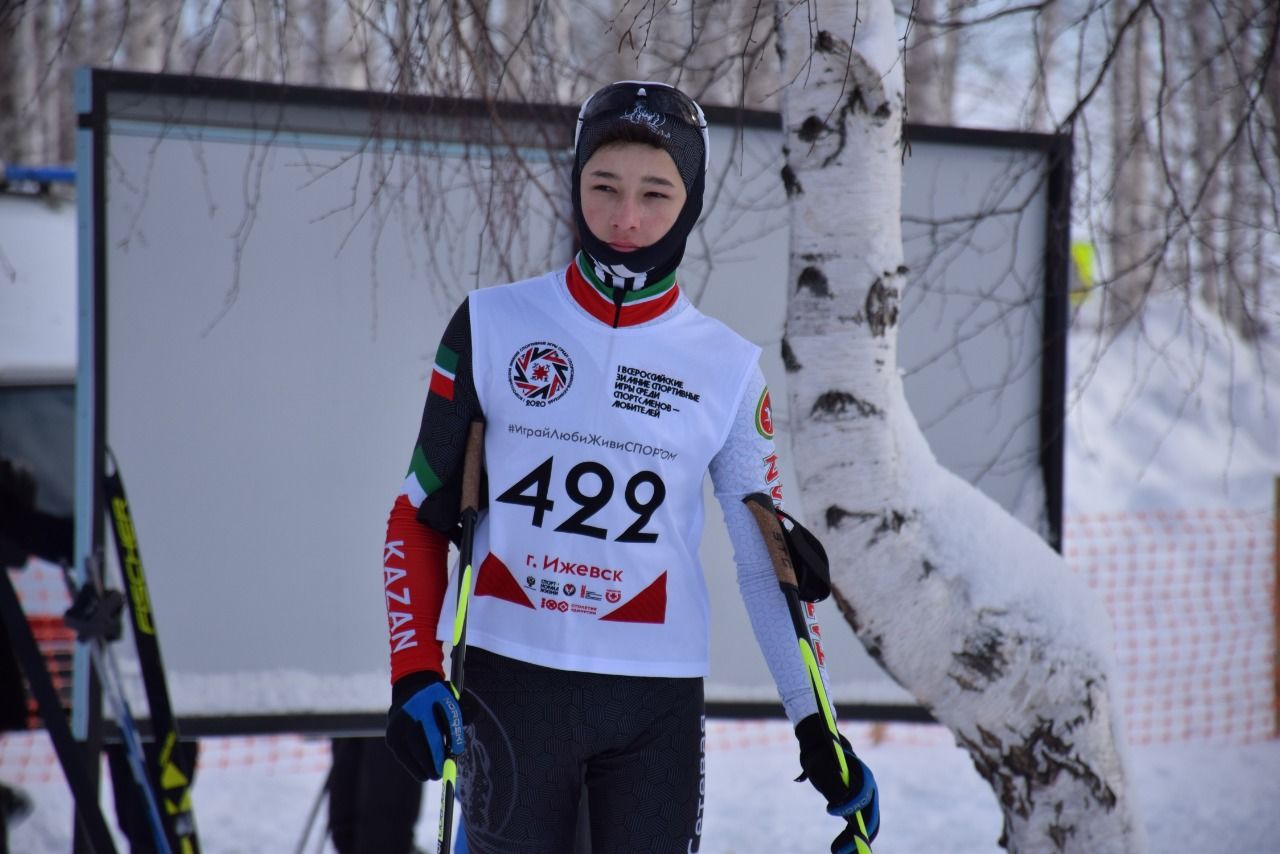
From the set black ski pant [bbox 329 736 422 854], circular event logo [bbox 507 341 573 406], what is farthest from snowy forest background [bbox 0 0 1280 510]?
black ski pant [bbox 329 736 422 854]

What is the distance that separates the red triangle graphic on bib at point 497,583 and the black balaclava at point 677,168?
0.59 m

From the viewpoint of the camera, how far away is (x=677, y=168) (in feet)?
7.07

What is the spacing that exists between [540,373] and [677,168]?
1.57ft

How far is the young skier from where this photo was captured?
2121 mm

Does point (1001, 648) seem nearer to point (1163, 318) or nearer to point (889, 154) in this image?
point (889, 154)

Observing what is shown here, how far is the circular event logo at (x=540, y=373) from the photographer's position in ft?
7.03

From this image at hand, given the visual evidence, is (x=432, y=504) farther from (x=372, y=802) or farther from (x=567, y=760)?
(x=372, y=802)

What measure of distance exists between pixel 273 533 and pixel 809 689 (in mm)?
2282

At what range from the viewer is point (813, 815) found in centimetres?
523

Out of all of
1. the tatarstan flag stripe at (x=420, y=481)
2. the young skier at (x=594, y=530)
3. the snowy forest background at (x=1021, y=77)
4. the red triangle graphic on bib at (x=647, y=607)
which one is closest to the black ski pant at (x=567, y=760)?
the young skier at (x=594, y=530)

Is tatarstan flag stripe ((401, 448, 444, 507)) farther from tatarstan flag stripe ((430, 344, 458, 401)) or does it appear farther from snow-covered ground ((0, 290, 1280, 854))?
snow-covered ground ((0, 290, 1280, 854))

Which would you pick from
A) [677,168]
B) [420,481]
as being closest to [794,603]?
[420,481]

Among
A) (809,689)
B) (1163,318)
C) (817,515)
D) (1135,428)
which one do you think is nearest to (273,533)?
(817,515)

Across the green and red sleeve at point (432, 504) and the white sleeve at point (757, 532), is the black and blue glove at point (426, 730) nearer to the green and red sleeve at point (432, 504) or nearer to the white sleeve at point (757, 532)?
the green and red sleeve at point (432, 504)
